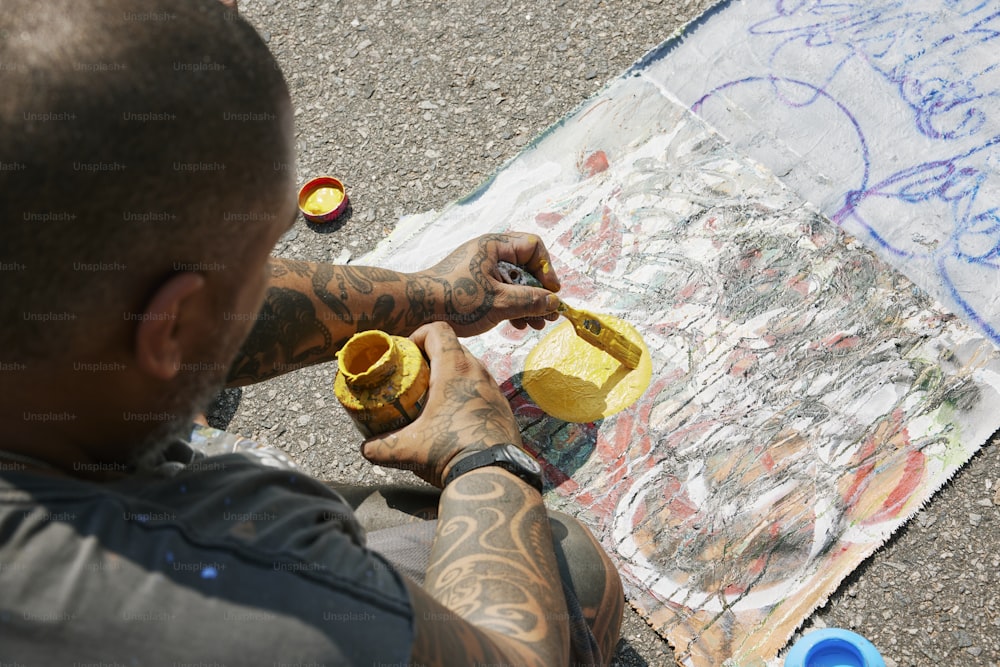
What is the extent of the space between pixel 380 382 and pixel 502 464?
0.30 meters

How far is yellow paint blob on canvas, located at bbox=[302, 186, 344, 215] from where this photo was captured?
2.91m

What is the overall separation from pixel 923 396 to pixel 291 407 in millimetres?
1724

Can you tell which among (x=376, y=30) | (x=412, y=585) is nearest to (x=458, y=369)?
(x=412, y=585)

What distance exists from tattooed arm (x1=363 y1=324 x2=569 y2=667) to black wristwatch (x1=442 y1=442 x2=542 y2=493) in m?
0.01

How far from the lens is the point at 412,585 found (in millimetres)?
1070

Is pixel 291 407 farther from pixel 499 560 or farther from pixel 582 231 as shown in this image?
pixel 499 560

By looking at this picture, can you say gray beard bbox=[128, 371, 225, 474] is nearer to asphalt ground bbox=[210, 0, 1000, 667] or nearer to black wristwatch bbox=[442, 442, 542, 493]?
black wristwatch bbox=[442, 442, 542, 493]

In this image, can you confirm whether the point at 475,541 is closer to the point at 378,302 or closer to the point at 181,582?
the point at 181,582

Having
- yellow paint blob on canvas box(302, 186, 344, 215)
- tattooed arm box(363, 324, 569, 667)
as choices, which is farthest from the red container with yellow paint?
tattooed arm box(363, 324, 569, 667)

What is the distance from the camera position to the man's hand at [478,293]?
2.13 meters

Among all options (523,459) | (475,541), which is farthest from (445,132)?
(475,541)

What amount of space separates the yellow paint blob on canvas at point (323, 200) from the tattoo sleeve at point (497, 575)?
5.10ft

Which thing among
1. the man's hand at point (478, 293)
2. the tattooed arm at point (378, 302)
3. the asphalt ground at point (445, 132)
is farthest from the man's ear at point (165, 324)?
the asphalt ground at point (445, 132)

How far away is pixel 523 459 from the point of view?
166 centimetres
